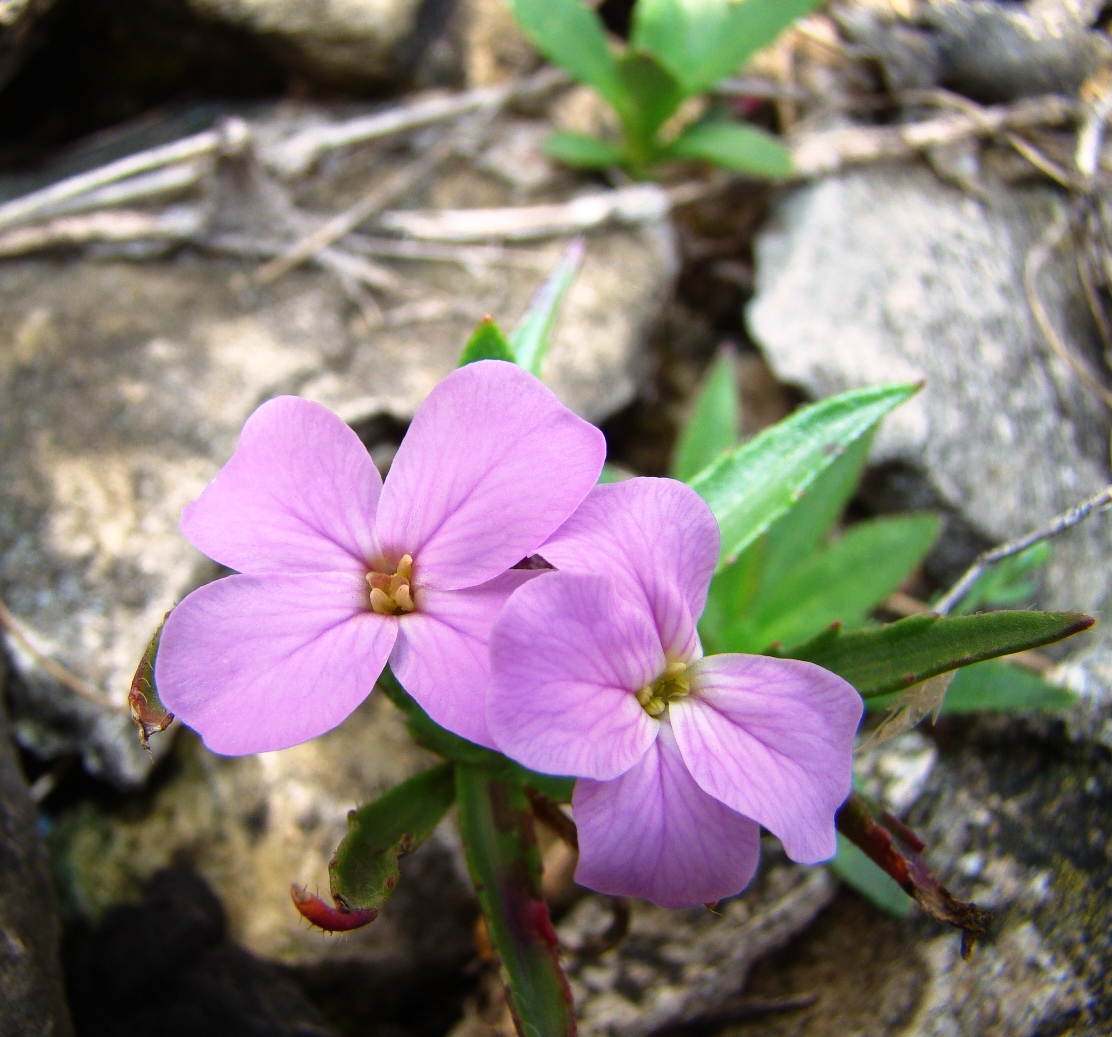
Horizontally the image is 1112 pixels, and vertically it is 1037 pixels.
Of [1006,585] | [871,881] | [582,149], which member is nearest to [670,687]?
[871,881]

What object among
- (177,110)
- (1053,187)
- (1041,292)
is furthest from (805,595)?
(177,110)

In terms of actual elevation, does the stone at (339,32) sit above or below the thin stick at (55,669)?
above

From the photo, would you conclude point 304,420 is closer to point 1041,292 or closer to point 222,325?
point 222,325

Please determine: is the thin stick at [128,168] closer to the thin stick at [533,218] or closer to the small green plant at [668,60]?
the thin stick at [533,218]

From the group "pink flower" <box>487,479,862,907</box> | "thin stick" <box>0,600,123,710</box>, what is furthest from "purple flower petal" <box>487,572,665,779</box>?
"thin stick" <box>0,600,123,710</box>

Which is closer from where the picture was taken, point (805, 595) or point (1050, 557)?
point (805, 595)

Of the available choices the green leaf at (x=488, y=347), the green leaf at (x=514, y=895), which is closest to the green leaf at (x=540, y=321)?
the green leaf at (x=488, y=347)
